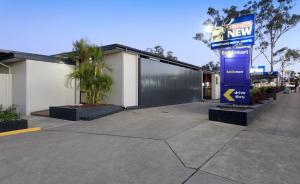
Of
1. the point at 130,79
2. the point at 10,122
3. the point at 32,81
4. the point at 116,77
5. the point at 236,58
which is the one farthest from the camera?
the point at 130,79

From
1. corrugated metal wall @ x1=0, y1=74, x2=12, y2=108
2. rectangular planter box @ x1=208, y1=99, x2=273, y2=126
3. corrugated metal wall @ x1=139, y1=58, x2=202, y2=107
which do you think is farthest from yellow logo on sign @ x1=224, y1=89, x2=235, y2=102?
corrugated metal wall @ x1=0, y1=74, x2=12, y2=108

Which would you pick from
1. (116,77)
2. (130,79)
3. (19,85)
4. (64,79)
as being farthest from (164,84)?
(19,85)

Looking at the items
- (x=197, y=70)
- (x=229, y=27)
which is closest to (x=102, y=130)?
(x=229, y=27)

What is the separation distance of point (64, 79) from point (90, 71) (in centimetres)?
274

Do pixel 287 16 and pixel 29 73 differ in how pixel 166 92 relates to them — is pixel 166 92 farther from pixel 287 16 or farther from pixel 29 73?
pixel 287 16

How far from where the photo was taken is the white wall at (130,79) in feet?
35.6

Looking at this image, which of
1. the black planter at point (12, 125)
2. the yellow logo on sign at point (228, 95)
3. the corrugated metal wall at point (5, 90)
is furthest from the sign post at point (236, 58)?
the corrugated metal wall at point (5, 90)

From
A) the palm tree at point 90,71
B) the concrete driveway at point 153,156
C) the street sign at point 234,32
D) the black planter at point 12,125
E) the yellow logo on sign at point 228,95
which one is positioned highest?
the street sign at point 234,32

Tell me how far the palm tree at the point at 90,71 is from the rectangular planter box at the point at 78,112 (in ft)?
3.28

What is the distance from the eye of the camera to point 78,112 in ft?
27.5

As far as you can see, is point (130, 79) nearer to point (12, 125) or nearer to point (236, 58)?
point (236, 58)

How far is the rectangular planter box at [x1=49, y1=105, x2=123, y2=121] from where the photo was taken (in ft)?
27.5

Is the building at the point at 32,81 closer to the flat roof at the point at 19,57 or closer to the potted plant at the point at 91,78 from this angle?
the flat roof at the point at 19,57

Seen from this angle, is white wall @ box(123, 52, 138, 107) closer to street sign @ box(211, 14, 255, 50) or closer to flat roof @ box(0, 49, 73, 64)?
flat roof @ box(0, 49, 73, 64)
